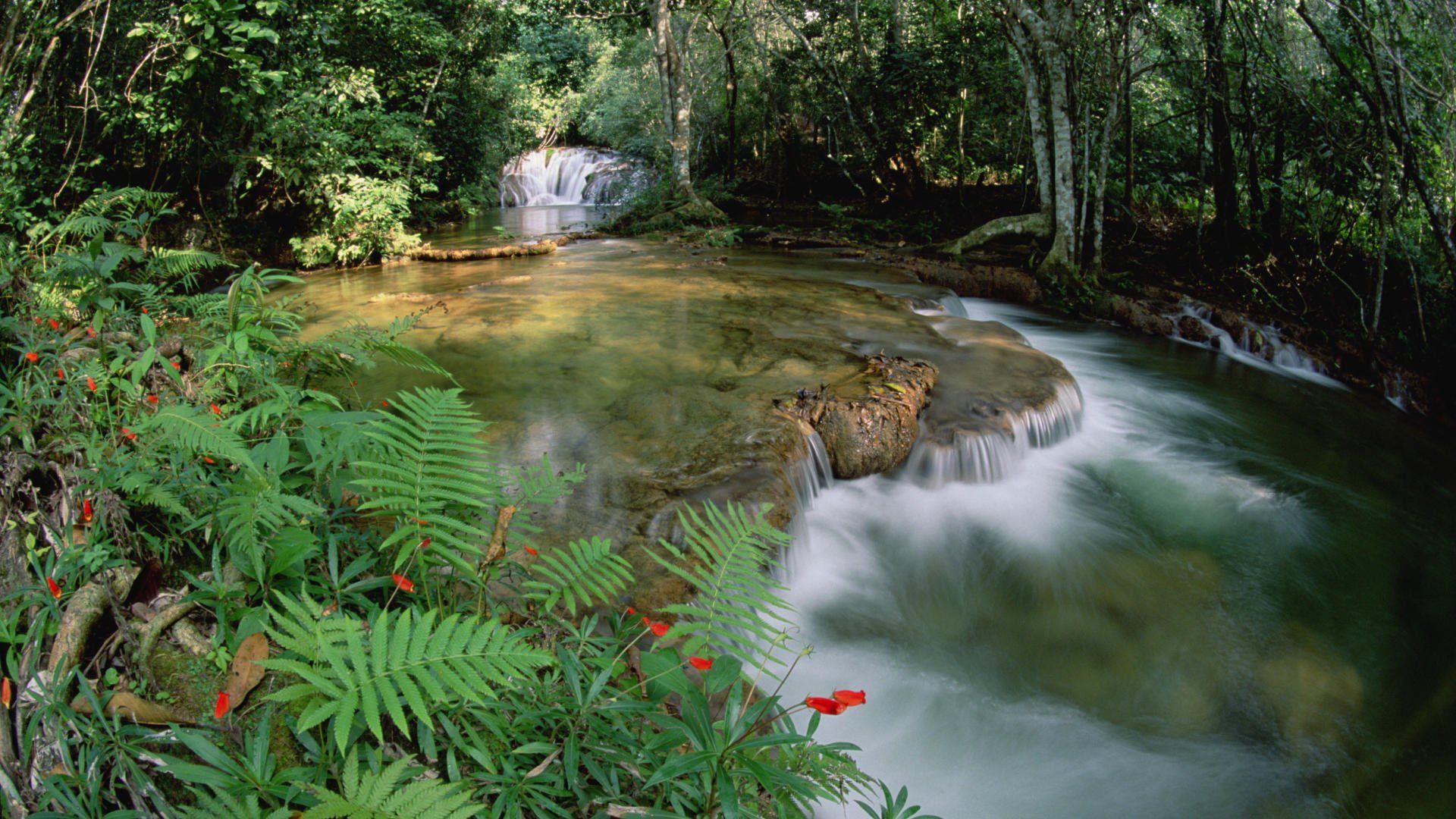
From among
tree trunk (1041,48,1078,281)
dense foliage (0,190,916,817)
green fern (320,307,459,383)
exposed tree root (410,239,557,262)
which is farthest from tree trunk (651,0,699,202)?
dense foliage (0,190,916,817)

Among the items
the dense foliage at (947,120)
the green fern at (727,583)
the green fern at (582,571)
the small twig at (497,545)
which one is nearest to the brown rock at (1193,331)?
the dense foliage at (947,120)

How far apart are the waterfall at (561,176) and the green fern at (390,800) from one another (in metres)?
22.1

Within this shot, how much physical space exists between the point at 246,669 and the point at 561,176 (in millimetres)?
25579

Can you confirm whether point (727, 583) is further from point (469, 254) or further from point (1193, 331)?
point (469, 254)

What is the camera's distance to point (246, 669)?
5.75 ft

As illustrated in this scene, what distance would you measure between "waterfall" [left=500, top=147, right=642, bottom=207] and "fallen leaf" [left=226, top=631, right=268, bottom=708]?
21.6 m

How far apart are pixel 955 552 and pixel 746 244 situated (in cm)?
926

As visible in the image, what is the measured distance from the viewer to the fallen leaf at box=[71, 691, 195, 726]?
5.36 ft

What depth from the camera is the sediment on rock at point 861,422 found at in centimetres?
478

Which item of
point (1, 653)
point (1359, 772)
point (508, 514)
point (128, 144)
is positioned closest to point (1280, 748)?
point (1359, 772)

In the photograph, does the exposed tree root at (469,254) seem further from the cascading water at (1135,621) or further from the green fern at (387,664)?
the green fern at (387,664)

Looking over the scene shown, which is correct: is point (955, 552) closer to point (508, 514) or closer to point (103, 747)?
point (508, 514)

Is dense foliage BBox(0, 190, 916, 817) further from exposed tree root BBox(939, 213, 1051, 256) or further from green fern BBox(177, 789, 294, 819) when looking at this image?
exposed tree root BBox(939, 213, 1051, 256)

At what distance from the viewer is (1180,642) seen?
12.3ft
